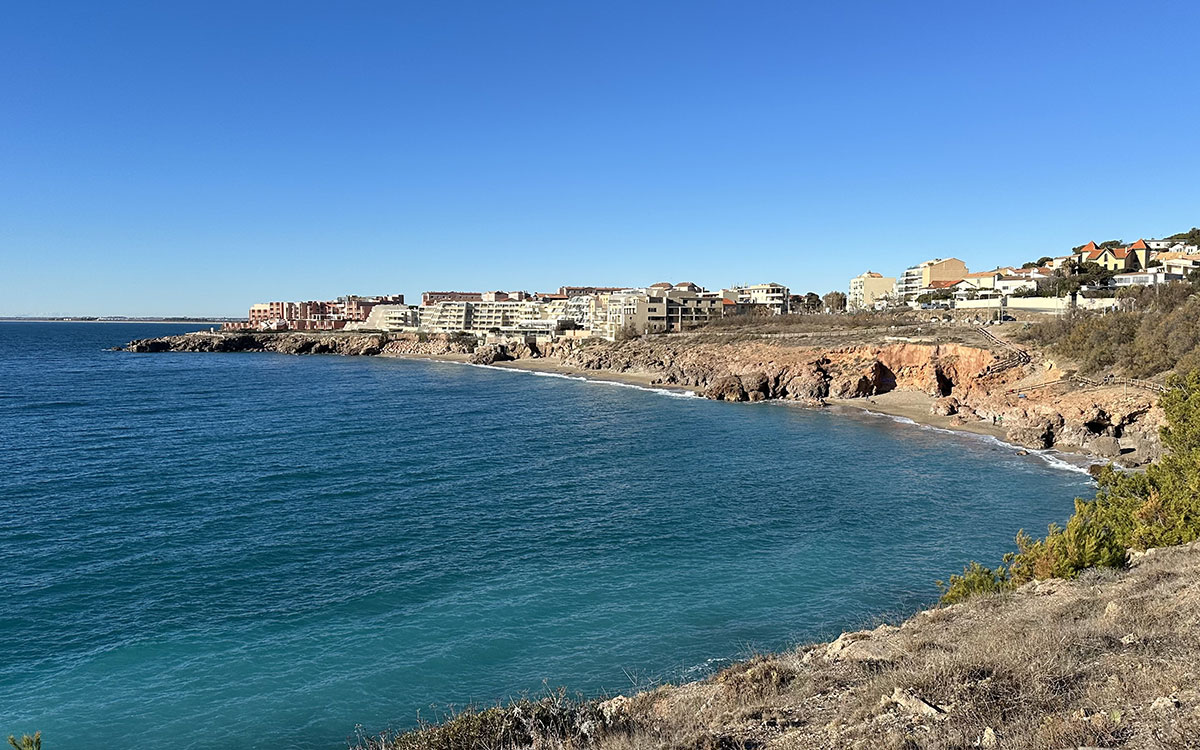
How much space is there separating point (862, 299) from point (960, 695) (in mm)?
153283

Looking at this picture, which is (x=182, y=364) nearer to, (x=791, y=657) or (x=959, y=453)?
(x=959, y=453)

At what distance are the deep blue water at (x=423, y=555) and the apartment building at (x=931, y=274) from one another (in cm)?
9230

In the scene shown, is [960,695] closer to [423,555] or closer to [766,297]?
[423,555]

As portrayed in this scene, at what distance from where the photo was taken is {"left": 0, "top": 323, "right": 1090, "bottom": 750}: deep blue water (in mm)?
17516

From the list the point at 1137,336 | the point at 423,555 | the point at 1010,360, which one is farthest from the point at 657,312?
the point at 423,555

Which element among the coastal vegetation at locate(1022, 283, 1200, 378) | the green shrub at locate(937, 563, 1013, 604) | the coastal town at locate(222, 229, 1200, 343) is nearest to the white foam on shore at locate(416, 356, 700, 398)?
the coastal town at locate(222, 229, 1200, 343)

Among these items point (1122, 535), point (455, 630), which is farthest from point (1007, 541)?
point (455, 630)

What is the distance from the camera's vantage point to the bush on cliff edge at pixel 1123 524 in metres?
17.7

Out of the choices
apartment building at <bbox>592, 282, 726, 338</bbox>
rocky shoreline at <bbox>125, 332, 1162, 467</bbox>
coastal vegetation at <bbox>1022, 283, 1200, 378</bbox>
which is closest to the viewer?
rocky shoreline at <bbox>125, 332, 1162, 467</bbox>

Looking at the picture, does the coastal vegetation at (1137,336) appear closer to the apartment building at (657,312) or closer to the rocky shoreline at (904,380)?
the rocky shoreline at (904,380)

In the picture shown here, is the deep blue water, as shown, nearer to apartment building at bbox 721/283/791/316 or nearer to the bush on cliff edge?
the bush on cliff edge

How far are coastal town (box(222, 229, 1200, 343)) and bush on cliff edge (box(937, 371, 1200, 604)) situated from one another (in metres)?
65.4

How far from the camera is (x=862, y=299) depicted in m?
153

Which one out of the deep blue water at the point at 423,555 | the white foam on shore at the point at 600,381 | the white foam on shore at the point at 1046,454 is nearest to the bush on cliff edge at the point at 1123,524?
the deep blue water at the point at 423,555
